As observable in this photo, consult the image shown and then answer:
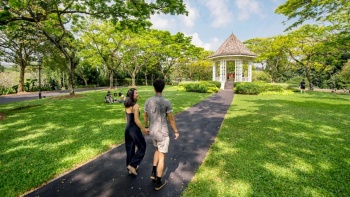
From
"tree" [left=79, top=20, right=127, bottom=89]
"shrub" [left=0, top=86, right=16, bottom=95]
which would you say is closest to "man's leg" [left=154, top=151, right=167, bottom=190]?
"tree" [left=79, top=20, right=127, bottom=89]

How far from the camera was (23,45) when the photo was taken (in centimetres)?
2500

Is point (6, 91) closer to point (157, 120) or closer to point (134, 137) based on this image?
point (134, 137)

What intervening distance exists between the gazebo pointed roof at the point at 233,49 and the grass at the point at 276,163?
20.1 m

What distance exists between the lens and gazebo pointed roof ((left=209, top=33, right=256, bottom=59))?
26.0 meters

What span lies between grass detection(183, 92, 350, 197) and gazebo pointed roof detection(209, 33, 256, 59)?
20.1m

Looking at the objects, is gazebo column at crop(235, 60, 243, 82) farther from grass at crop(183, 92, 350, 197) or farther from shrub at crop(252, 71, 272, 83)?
shrub at crop(252, 71, 272, 83)

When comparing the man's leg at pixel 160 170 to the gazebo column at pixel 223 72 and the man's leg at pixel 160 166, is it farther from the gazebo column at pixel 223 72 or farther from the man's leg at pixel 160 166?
the gazebo column at pixel 223 72

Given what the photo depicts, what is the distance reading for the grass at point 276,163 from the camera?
3.42 meters

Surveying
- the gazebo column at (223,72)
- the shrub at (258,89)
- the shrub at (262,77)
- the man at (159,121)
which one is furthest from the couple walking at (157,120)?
the shrub at (262,77)

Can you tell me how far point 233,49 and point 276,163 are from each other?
24.9 metres

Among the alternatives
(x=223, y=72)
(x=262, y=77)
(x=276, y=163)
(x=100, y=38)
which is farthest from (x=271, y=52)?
(x=276, y=163)

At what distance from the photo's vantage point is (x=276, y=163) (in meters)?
4.37

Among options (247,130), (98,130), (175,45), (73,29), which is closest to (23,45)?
(73,29)

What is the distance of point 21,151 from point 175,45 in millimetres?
27608
